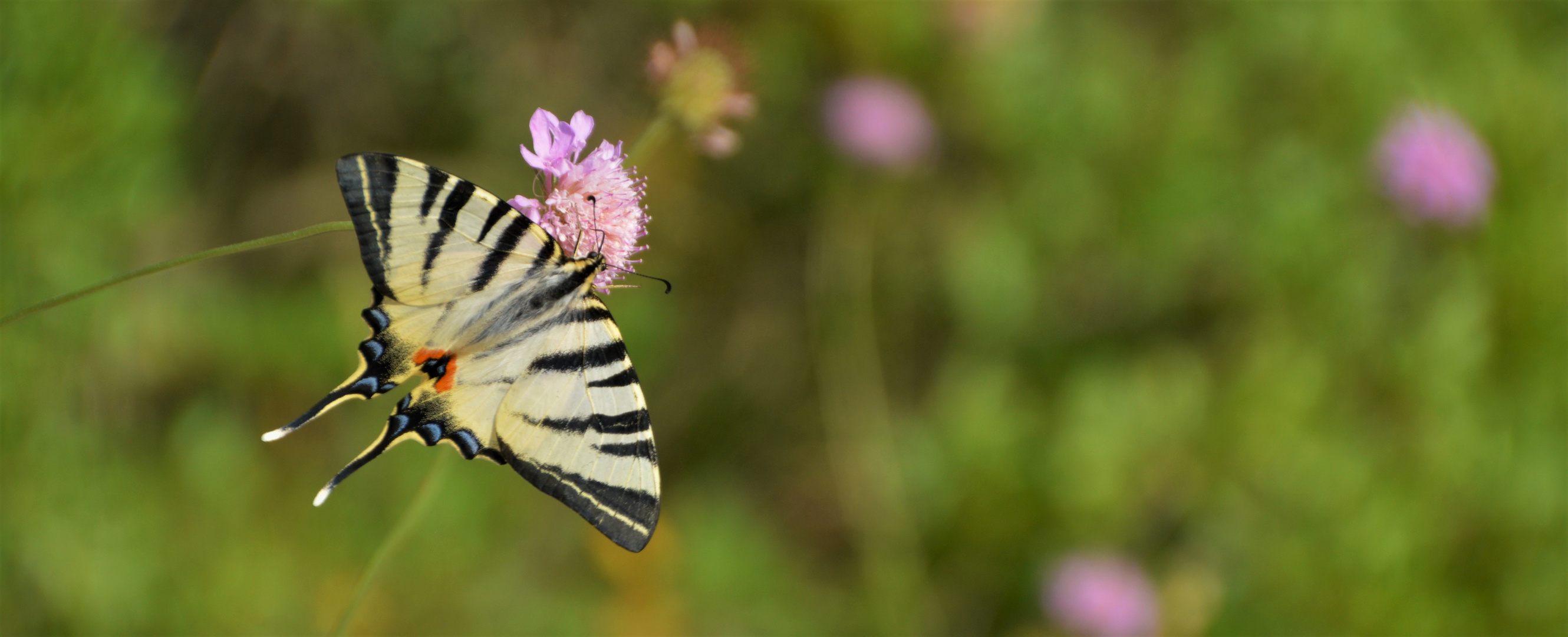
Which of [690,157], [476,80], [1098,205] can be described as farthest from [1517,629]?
[476,80]

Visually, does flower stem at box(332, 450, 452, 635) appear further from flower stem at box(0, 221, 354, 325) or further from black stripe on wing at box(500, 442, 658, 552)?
flower stem at box(0, 221, 354, 325)

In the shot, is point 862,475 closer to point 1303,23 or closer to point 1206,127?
point 1206,127

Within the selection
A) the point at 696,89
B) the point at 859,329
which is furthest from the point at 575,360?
the point at 859,329

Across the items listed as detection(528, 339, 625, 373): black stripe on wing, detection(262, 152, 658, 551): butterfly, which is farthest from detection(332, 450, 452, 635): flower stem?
detection(528, 339, 625, 373): black stripe on wing

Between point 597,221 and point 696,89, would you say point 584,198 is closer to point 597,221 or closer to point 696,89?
point 597,221

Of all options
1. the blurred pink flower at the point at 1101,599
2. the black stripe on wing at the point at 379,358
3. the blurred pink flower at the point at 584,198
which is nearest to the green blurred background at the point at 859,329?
the blurred pink flower at the point at 1101,599

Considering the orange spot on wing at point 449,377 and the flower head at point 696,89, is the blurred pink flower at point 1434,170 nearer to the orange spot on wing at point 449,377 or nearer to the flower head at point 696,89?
the flower head at point 696,89
